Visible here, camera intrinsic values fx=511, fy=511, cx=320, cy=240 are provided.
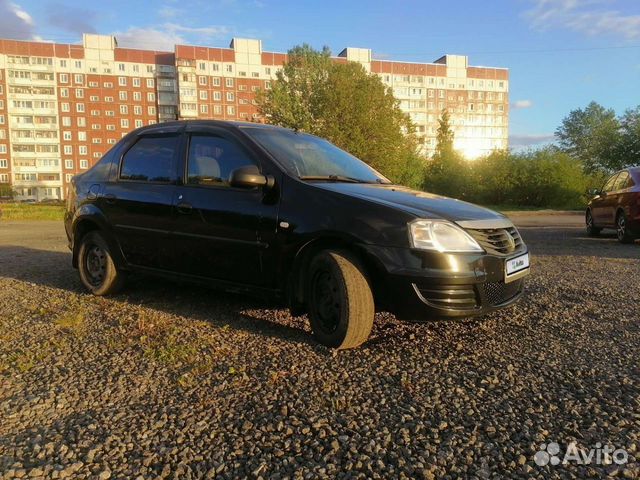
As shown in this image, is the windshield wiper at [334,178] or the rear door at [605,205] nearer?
the windshield wiper at [334,178]

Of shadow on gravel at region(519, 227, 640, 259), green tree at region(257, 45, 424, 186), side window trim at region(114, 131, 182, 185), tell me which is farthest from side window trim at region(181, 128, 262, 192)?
green tree at region(257, 45, 424, 186)

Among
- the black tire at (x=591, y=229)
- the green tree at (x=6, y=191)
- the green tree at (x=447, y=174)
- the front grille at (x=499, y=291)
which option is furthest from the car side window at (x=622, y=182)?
the green tree at (x=6, y=191)

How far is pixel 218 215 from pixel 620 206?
378 inches

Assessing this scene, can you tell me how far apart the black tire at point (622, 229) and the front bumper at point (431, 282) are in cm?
850

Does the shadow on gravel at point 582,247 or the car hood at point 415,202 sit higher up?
the car hood at point 415,202

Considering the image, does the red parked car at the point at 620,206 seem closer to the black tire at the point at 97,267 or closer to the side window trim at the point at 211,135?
the side window trim at the point at 211,135

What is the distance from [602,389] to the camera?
289 cm

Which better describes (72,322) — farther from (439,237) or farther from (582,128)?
(582,128)

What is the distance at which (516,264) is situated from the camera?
3.87 meters

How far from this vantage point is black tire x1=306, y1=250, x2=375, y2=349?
3479mm

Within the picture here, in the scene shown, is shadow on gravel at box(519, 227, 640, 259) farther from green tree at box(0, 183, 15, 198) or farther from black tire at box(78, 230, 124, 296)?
green tree at box(0, 183, 15, 198)

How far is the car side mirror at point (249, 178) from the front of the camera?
388 centimetres

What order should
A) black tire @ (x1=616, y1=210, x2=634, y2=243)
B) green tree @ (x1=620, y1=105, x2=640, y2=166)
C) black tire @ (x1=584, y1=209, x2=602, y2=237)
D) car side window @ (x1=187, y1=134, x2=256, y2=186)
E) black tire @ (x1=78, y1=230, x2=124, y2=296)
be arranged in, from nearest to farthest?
car side window @ (x1=187, y1=134, x2=256, y2=186) → black tire @ (x1=78, y1=230, x2=124, y2=296) → black tire @ (x1=616, y1=210, x2=634, y2=243) → black tire @ (x1=584, y1=209, x2=602, y2=237) → green tree @ (x1=620, y1=105, x2=640, y2=166)

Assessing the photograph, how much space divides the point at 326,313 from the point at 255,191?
1.14 metres
